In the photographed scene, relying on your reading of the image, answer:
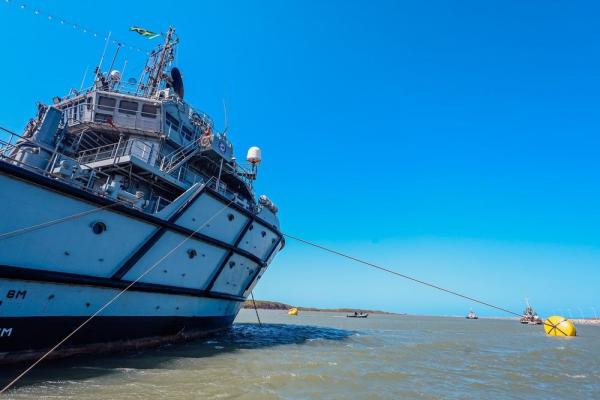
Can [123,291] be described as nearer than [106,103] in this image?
Yes

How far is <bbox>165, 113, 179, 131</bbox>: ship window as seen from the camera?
11.5 meters

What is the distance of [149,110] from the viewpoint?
432 inches

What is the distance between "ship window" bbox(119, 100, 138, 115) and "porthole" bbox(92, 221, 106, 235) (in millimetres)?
5186

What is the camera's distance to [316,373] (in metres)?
7.40

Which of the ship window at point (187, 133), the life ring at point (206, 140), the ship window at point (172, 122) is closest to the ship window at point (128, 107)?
the ship window at point (172, 122)

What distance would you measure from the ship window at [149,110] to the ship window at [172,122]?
50cm

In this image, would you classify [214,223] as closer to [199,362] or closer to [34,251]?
[199,362]

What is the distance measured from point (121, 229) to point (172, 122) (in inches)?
213

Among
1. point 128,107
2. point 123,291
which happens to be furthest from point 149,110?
point 123,291

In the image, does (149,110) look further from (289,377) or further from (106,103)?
(289,377)

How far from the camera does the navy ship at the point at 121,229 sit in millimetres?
6215

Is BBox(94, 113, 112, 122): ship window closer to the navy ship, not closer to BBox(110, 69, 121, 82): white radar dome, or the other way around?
the navy ship

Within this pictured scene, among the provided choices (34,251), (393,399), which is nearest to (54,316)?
(34,251)

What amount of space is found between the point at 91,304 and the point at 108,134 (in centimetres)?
597
